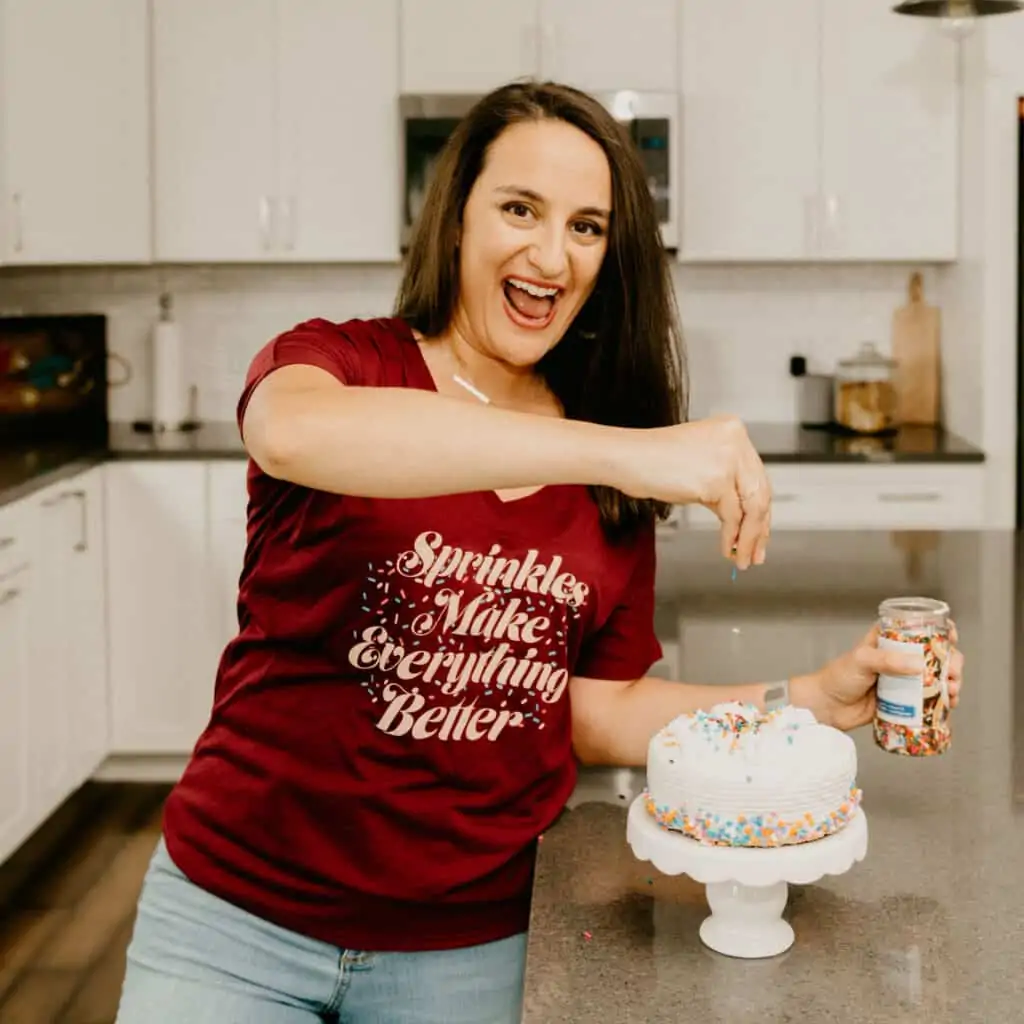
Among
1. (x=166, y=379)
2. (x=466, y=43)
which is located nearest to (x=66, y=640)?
(x=166, y=379)

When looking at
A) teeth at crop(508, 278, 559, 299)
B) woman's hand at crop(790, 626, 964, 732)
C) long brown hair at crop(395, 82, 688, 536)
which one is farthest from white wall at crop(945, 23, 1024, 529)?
teeth at crop(508, 278, 559, 299)

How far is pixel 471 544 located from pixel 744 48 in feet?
10.3

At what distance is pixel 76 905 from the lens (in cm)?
336

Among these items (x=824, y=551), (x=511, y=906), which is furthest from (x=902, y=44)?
(x=511, y=906)

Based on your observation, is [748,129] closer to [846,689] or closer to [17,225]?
[17,225]

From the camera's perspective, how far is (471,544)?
1388 millimetres

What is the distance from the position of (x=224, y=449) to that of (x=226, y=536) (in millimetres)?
231

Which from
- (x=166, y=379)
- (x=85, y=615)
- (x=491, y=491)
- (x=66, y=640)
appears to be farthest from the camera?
(x=166, y=379)

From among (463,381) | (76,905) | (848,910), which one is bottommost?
(76,905)

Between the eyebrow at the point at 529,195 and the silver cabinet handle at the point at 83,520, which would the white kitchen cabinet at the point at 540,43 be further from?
the eyebrow at the point at 529,195

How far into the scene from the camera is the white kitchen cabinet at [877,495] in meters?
4.02

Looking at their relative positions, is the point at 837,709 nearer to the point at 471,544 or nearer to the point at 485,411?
the point at 471,544

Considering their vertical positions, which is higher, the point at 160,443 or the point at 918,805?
the point at 160,443

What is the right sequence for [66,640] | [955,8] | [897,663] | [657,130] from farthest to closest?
1. [657,130]
2. [66,640]
3. [955,8]
4. [897,663]
